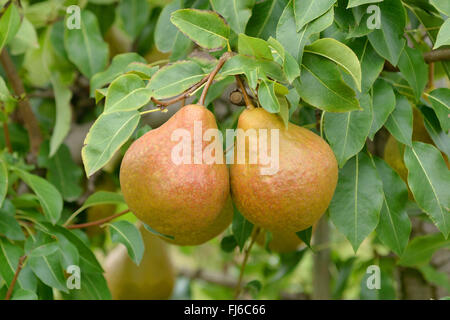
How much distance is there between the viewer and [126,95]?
66 centimetres

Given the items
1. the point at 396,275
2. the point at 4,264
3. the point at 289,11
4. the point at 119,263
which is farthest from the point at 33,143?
the point at 396,275

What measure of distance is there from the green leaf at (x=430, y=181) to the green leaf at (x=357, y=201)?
0.15ft

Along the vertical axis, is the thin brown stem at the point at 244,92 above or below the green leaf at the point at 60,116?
above

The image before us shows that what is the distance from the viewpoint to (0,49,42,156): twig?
116 centimetres

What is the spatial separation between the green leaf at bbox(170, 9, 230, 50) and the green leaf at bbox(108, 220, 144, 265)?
0.33 m

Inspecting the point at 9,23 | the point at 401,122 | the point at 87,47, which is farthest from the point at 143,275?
the point at 401,122

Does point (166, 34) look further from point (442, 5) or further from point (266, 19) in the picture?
point (442, 5)

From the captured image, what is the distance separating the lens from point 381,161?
83 centimetres

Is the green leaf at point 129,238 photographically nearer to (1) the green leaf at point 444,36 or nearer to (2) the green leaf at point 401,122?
(2) the green leaf at point 401,122

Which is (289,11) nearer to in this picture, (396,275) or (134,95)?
(134,95)

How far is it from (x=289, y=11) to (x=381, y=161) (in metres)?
0.25

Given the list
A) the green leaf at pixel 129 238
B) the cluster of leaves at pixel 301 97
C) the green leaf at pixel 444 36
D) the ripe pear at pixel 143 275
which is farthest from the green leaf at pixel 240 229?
the ripe pear at pixel 143 275

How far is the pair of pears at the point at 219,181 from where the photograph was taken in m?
0.62

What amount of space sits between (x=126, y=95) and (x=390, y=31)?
0.33 meters
